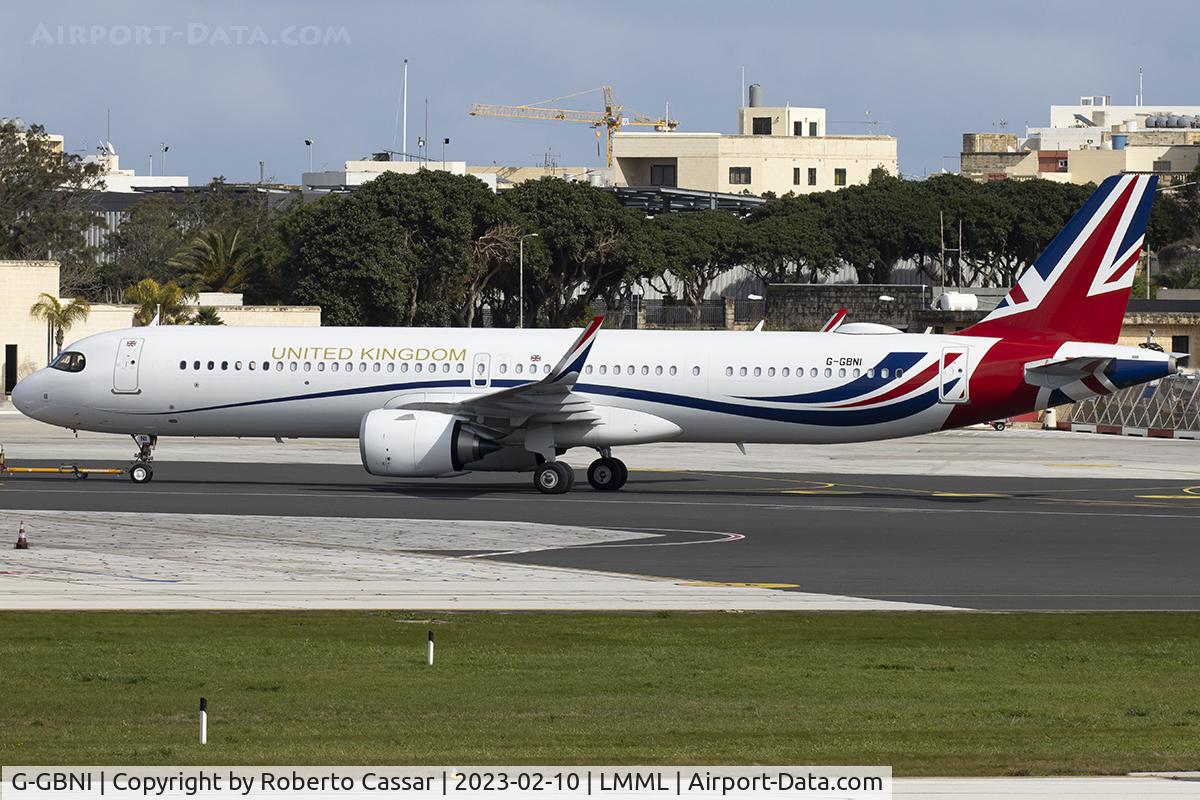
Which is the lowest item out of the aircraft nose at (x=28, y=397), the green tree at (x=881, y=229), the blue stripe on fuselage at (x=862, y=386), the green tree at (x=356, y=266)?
the aircraft nose at (x=28, y=397)

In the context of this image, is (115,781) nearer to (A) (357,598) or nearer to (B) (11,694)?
(B) (11,694)

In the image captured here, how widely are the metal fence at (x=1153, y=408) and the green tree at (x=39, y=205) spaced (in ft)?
254

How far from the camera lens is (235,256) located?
13025cm

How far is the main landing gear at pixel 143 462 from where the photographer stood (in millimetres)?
45312

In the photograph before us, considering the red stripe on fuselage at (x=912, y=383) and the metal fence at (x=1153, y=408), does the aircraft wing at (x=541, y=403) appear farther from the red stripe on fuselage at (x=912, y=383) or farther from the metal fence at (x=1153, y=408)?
the metal fence at (x=1153, y=408)

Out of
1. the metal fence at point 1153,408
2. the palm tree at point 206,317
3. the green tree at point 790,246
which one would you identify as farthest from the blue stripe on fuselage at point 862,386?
the green tree at point 790,246

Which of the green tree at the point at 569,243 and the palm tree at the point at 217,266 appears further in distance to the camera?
the palm tree at the point at 217,266

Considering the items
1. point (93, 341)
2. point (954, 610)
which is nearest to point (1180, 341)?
point (93, 341)

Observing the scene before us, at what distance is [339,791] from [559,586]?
15.3 m

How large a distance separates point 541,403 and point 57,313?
4936 cm

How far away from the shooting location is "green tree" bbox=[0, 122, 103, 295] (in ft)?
431

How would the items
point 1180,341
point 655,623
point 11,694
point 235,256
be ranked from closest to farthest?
point 11,694
point 655,623
point 1180,341
point 235,256

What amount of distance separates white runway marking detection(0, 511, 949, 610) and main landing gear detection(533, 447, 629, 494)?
Result: 696 cm

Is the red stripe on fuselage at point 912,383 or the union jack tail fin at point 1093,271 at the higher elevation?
the union jack tail fin at point 1093,271
